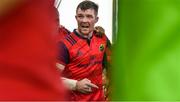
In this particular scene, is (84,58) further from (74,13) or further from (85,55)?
(74,13)

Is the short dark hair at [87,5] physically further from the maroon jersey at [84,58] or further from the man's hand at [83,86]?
the man's hand at [83,86]

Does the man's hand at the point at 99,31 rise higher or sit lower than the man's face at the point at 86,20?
lower

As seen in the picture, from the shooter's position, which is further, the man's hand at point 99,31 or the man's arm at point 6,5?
the man's hand at point 99,31

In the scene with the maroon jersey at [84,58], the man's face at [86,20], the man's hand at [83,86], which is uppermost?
the man's face at [86,20]

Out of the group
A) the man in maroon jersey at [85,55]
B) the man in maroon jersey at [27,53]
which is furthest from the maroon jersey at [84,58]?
the man in maroon jersey at [27,53]

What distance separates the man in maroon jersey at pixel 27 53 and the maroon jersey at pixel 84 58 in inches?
53.5

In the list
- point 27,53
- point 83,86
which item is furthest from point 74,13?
point 27,53

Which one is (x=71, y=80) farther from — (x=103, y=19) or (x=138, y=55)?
(x=138, y=55)

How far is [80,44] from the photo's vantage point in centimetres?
164

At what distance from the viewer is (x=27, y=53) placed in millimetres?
216

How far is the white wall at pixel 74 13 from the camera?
155cm

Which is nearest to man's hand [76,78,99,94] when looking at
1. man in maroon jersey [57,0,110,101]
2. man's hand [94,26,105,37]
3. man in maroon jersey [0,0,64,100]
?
man in maroon jersey [57,0,110,101]

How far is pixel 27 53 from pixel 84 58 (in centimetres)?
141

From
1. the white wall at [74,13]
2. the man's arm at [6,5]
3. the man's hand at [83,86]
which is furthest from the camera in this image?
the man's hand at [83,86]
